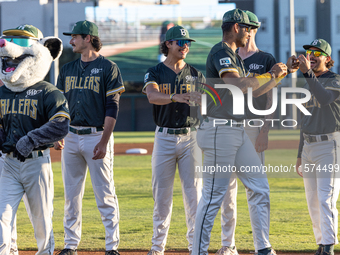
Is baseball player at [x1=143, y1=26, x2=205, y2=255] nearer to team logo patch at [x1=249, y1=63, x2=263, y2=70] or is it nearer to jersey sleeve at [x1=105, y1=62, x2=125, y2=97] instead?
jersey sleeve at [x1=105, y1=62, x2=125, y2=97]

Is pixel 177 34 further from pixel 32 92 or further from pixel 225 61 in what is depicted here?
pixel 32 92

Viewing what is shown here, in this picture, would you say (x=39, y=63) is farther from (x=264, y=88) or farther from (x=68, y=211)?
(x=264, y=88)

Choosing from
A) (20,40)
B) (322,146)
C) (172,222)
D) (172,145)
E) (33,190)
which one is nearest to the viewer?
(33,190)

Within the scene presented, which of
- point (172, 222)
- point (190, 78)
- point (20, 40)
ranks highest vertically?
point (20, 40)

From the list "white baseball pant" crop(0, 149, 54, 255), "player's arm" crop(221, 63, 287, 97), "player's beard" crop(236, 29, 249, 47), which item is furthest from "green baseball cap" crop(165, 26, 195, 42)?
"white baseball pant" crop(0, 149, 54, 255)

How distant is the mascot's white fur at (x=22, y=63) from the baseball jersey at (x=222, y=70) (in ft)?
4.70

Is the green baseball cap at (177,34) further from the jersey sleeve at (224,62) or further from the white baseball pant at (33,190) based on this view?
the white baseball pant at (33,190)

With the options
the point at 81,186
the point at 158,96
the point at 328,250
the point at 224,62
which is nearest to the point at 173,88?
the point at 158,96

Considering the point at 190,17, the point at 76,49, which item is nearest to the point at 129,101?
the point at 190,17

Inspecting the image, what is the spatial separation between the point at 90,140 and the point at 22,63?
3.84ft

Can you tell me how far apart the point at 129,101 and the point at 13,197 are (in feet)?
103

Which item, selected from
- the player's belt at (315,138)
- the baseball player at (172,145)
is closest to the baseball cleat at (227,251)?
the baseball player at (172,145)

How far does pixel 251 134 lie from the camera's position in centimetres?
480

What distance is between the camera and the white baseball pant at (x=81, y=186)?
4.54 metres
